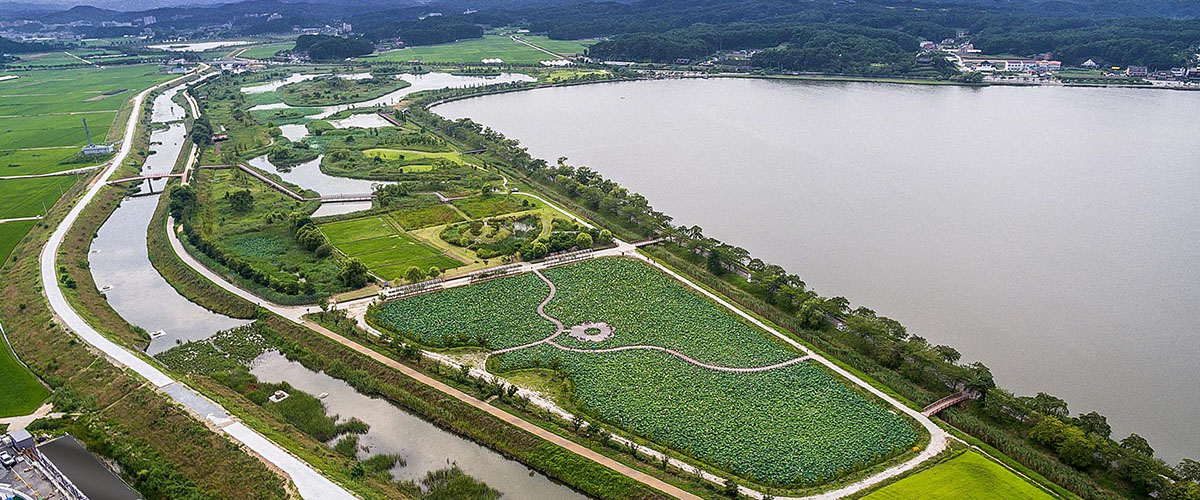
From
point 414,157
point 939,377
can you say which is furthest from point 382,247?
point 939,377

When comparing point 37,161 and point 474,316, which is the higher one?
point 37,161

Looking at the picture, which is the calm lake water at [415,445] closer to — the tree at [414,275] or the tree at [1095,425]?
the tree at [414,275]

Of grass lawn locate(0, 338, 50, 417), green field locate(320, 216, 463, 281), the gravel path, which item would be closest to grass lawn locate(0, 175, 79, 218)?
green field locate(320, 216, 463, 281)

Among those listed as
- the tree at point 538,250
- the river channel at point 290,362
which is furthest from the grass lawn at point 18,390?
the tree at point 538,250

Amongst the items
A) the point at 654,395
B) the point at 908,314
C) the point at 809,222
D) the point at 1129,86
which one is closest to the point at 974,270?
the point at 908,314

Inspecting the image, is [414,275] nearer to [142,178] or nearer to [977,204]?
[142,178]

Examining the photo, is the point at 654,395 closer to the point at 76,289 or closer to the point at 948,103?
the point at 76,289
